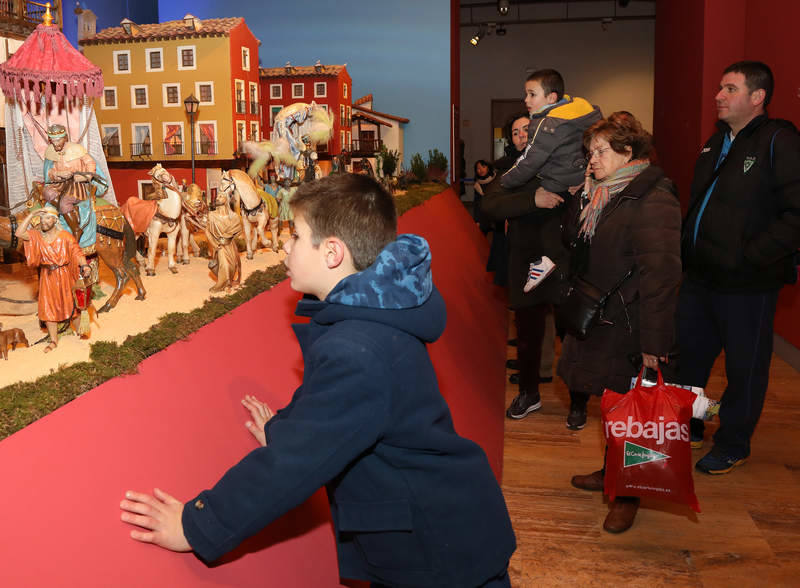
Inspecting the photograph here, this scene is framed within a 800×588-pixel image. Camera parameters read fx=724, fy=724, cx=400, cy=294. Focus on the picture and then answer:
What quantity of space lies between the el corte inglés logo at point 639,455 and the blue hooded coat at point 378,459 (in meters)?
1.39

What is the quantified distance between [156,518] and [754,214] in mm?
2819

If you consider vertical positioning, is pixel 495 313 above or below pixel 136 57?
below

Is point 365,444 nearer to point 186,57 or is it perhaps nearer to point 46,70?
point 46,70

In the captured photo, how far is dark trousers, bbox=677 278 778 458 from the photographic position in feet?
10.9

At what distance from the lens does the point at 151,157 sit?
204 inches

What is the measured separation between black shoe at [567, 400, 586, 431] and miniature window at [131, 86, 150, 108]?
3.53 m

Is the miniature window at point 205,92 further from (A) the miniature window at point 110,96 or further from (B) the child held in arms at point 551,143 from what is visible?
(B) the child held in arms at point 551,143

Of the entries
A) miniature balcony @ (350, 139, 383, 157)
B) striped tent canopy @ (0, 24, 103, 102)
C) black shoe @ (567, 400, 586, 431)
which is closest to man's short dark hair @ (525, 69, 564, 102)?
black shoe @ (567, 400, 586, 431)

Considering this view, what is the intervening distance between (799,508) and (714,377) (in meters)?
1.91

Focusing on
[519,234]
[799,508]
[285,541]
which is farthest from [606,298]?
[285,541]

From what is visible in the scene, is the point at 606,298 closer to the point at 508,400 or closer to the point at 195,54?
the point at 508,400

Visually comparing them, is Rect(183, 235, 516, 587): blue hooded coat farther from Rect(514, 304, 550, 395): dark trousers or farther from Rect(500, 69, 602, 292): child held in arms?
Rect(514, 304, 550, 395): dark trousers

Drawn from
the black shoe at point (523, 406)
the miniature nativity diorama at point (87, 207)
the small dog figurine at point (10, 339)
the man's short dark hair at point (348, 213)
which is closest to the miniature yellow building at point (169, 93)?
the miniature nativity diorama at point (87, 207)

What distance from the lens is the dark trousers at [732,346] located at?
332 centimetres
